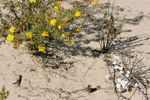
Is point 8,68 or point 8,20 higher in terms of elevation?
point 8,20

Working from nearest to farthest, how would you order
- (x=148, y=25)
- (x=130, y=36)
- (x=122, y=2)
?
(x=130, y=36)
(x=148, y=25)
(x=122, y=2)

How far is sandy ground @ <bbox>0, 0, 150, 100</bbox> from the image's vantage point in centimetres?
242

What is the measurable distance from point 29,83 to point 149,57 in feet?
9.22

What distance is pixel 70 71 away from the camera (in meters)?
2.83

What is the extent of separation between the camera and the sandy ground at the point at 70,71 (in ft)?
7.95

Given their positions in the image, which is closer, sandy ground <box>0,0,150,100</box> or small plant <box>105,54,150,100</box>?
sandy ground <box>0,0,150,100</box>

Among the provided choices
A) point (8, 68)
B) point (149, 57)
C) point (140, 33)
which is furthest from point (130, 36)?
point (8, 68)

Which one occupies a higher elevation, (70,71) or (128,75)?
(70,71)

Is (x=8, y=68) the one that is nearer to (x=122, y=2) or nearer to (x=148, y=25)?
(x=148, y=25)

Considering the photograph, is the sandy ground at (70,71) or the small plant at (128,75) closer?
the sandy ground at (70,71)

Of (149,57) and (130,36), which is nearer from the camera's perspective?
(149,57)

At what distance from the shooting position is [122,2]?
4.93 metres

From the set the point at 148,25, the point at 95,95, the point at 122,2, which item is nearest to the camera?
the point at 95,95

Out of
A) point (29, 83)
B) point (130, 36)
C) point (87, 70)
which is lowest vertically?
point (29, 83)
